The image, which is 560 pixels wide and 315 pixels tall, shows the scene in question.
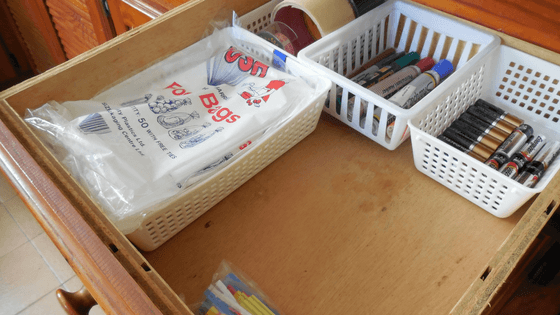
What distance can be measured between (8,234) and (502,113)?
191 cm

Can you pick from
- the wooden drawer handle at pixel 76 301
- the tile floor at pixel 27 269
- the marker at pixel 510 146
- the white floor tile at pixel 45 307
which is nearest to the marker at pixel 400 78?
the marker at pixel 510 146

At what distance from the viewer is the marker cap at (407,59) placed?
0.80 metres

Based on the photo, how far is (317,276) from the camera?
1.82 ft

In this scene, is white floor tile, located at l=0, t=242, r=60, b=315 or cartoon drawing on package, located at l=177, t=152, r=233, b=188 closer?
cartoon drawing on package, located at l=177, t=152, r=233, b=188

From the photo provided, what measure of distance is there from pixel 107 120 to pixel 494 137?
2.13ft

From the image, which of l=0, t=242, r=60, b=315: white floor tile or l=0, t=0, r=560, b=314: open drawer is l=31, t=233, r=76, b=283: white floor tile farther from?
l=0, t=0, r=560, b=314: open drawer

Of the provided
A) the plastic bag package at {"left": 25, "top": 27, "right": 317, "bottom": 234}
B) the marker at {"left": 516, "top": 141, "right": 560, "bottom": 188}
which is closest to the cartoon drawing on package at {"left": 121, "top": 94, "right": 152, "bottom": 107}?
the plastic bag package at {"left": 25, "top": 27, "right": 317, "bottom": 234}

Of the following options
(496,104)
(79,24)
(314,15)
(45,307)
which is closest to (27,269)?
(45,307)

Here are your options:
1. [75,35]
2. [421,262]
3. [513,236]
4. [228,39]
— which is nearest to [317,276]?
[421,262]

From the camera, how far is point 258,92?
0.66 m

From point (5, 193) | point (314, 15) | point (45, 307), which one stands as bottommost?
point (45, 307)

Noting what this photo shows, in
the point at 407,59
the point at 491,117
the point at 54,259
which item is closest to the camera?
the point at 491,117

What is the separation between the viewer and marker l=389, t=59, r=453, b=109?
0.68 m

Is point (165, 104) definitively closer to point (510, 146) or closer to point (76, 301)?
point (76, 301)
